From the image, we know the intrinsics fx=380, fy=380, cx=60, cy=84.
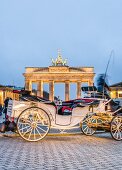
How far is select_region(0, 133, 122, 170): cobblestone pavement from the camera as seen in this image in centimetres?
659

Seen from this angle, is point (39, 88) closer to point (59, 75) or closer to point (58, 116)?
point (59, 75)

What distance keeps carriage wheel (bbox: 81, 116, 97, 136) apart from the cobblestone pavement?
1.34 meters

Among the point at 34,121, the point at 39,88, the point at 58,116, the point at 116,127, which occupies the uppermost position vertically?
the point at 39,88

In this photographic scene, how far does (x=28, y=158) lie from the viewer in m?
7.37

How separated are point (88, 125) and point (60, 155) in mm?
3917

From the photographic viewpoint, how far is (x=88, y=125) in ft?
38.3

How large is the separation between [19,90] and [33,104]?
2.49ft

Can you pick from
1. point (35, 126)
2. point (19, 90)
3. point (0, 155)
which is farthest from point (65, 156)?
point (19, 90)

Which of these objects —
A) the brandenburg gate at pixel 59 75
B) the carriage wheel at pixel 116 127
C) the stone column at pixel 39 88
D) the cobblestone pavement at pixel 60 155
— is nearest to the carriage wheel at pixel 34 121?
the cobblestone pavement at pixel 60 155

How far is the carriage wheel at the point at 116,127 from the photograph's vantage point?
10961 millimetres

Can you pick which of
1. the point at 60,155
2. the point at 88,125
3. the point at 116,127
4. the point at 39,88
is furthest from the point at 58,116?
the point at 39,88

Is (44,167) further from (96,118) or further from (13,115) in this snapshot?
(96,118)

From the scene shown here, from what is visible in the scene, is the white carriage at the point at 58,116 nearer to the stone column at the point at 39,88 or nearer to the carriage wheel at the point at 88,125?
the carriage wheel at the point at 88,125

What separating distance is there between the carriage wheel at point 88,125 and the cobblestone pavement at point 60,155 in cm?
134
